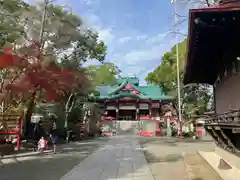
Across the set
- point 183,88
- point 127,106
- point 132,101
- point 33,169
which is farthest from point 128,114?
point 33,169

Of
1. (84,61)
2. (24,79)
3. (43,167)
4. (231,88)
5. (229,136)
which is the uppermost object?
(84,61)

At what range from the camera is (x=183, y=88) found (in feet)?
104

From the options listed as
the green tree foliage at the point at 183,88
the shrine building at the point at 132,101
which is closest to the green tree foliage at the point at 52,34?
the green tree foliage at the point at 183,88

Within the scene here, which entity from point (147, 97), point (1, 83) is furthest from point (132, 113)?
point (1, 83)

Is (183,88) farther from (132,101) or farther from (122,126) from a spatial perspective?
(122,126)

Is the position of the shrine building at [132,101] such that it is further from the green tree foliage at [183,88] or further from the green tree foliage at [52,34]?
the green tree foliage at [52,34]

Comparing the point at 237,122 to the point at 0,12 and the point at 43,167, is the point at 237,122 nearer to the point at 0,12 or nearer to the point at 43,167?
the point at 43,167

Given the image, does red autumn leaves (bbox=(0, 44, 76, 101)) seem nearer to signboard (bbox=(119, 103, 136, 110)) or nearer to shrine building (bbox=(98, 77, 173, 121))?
shrine building (bbox=(98, 77, 173, 121))

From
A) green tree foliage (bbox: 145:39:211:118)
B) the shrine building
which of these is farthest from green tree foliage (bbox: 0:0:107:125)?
the shrine building

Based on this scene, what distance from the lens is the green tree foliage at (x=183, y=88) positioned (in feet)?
103

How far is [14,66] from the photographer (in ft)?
37.4

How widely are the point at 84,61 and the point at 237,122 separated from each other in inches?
662

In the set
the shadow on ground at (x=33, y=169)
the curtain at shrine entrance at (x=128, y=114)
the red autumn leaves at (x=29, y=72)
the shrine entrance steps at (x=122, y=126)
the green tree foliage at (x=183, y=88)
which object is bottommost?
the shadow on ground at (x=33, y=169)

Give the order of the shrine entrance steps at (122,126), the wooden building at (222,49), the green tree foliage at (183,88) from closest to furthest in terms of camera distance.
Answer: the wooden building at (222,49) < the green tree foliage at (183,88) < the shrine entrance steps at (122,126)
